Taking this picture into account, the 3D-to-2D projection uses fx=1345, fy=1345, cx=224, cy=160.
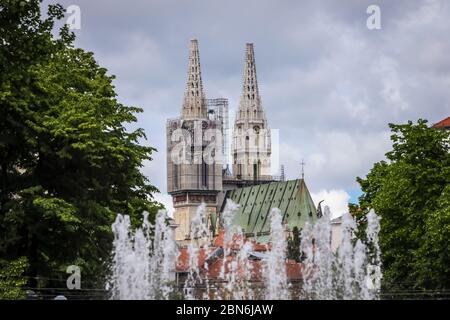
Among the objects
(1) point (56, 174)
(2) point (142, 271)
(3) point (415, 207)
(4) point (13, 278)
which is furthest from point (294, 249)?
(2) point (142, 271)

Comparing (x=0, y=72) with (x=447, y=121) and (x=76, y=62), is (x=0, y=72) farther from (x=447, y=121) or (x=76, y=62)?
(x=447, y=121)

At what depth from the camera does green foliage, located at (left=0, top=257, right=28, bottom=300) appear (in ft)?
125

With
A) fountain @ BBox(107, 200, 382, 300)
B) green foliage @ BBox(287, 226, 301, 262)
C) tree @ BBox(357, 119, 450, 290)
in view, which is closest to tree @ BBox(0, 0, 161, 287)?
fountain @ BBox(107, 200, 382, 300)

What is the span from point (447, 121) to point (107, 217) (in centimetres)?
7796

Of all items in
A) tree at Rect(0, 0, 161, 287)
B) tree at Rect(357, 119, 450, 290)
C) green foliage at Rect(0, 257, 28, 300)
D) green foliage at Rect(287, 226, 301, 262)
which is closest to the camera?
green foliage at Rect(0, 257, 28, 300)

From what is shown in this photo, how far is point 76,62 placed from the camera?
54812mm

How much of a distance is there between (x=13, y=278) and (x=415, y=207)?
2237cm

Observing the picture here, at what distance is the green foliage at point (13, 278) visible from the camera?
125 ft

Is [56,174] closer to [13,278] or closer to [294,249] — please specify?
[13,278]

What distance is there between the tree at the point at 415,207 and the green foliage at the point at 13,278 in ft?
61.6

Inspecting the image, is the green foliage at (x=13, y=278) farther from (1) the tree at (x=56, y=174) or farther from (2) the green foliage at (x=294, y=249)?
(2) the green foliage at (x=294, y=249)

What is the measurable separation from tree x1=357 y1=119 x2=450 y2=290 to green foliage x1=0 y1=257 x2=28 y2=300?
1877cm

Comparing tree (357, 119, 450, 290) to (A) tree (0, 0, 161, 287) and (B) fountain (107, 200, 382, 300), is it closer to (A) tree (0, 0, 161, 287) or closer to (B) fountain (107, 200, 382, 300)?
(B) fountain (107, 200, 382, 300)
